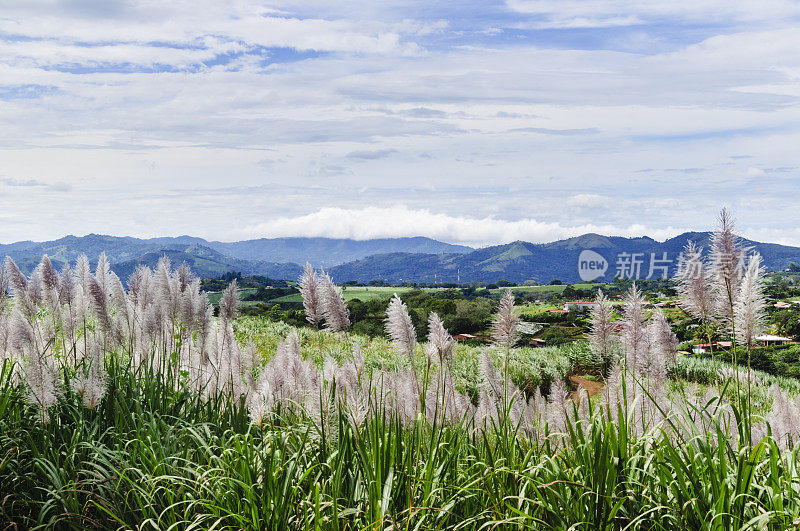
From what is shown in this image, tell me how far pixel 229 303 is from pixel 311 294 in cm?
169

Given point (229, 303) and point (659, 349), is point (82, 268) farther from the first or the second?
point (659, 349)

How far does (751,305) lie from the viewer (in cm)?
425

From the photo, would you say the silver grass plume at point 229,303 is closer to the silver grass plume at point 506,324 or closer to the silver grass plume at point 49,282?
the silver grass plume at point 49,282

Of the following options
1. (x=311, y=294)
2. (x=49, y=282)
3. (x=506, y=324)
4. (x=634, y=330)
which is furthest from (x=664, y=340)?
(x=49, y=282)

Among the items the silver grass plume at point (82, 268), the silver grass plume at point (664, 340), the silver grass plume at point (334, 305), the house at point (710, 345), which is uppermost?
the silver grass plume at point (82, 268)

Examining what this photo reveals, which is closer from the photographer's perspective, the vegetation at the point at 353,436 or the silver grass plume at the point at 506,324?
the vegetation at the point at 353,436

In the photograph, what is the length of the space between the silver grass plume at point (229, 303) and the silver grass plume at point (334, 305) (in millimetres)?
1825

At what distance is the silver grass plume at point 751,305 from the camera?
4198mm

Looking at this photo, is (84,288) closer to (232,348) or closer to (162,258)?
(162,258)

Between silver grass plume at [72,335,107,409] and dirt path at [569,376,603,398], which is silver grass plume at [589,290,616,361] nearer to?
silver grass plume at [72,335,107,409]

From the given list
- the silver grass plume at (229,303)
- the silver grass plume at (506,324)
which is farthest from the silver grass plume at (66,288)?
the silver grass plume at (506,324)

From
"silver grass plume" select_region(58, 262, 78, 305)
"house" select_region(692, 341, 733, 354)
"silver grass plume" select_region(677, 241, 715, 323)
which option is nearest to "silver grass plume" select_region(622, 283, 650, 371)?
"silver grass plume" select_region(677, 241, 715, 323)

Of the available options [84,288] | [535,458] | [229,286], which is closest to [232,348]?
[229,286]

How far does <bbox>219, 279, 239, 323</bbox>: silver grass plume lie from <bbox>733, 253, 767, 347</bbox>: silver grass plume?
5005 mm
